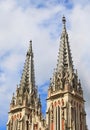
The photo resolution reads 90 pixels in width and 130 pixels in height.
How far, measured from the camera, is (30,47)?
250 feet

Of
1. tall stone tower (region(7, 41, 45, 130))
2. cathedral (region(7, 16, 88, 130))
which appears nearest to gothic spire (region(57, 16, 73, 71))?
cathedral (region(7, 16, 88, 130))

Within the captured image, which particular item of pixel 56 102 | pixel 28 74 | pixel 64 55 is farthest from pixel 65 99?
pixel 28 74

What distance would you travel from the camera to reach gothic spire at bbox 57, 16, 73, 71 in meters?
66.2

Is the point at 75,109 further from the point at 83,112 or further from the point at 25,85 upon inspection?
the point at 25,85

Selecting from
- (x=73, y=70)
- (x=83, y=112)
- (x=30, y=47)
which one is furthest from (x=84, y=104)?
(x=30, y=47)

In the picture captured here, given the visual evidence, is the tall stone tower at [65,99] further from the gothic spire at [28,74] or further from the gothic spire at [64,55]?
the gothic spire at [28,74]

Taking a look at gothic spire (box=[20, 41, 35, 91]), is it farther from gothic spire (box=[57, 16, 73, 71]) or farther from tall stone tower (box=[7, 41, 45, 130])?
gothic spire (box=[57, 16, 73, 71])

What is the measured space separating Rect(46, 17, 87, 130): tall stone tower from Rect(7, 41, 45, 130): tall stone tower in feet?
8.68

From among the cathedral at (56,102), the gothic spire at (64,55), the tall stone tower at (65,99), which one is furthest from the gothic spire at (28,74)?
the gothic spire at (64,55)

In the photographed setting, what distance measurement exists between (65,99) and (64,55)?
872 centimetres

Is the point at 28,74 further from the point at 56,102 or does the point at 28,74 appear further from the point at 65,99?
the point at 65,99

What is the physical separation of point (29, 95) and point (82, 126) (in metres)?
11.8

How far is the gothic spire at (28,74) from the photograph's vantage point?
7175 centimetres

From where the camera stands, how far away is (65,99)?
2440 inches
